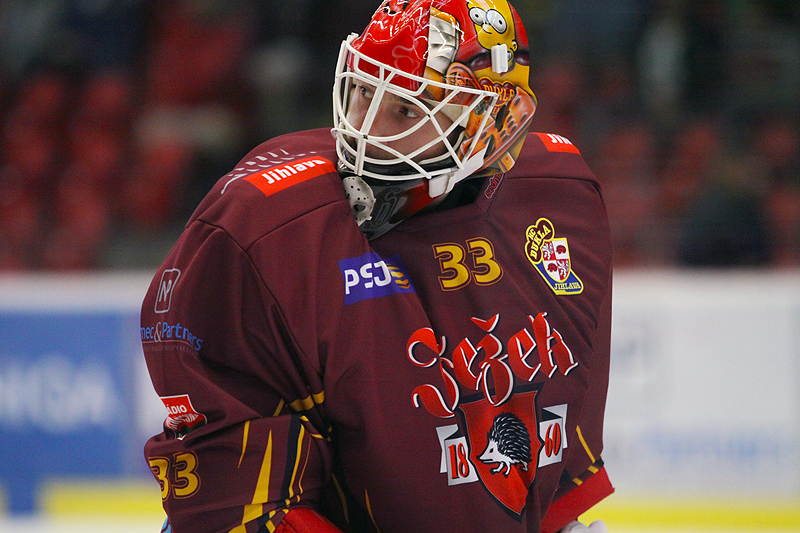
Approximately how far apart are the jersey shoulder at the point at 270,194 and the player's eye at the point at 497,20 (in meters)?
0.28

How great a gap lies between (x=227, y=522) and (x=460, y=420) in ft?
1.00

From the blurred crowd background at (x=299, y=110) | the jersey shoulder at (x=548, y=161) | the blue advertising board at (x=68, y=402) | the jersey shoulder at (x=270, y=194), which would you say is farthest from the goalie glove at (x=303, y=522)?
the blurred crowd background at (x=299, y=110)

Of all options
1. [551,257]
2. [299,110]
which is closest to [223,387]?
[551,257]

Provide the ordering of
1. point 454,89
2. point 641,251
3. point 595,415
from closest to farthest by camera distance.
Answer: point 454,89
point 595,415
point 641,251

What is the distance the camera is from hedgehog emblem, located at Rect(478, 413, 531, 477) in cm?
112

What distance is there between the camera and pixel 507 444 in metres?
1.13

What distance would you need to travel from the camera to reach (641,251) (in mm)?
3361

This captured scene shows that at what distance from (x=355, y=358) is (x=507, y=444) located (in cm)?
25

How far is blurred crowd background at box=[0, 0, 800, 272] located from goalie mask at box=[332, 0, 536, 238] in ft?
7.46

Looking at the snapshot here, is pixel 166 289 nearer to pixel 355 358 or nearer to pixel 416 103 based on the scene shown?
pixel 355 358

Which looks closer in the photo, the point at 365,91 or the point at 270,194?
the point at 270,194

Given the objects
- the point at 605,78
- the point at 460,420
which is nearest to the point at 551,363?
the point at 460,420

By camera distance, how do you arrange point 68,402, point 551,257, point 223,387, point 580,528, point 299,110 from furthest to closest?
point 299,110 → point 68,402 → point 580,528 → point 551,257 → point 223,387

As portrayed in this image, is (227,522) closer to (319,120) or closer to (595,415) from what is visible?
(595,415)
